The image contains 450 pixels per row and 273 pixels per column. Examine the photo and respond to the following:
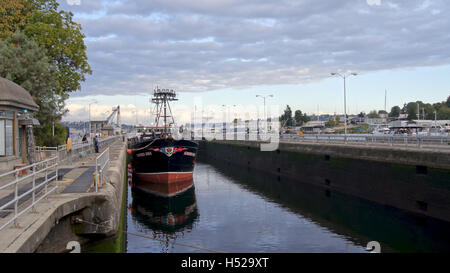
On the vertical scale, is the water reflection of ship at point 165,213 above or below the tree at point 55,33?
below

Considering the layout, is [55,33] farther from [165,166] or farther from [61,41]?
[165,166]

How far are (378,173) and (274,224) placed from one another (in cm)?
939

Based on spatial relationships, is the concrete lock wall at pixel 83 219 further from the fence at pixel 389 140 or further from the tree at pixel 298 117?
the tree at pixel 298 117

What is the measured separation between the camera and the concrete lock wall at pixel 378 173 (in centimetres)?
2184

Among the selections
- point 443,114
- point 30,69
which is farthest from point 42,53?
point 443,114

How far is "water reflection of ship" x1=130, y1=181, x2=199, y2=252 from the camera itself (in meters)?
21.8

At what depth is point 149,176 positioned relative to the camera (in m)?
37.4

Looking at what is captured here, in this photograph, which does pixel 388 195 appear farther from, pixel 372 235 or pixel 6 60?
pixel 6 60

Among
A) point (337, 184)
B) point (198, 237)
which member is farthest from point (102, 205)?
point (337, 184)

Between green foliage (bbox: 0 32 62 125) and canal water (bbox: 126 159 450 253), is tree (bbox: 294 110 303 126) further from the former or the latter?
green foliage (bbox: 0 32 62 125)

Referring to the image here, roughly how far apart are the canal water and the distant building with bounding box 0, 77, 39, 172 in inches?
279

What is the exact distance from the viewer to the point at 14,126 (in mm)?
19641

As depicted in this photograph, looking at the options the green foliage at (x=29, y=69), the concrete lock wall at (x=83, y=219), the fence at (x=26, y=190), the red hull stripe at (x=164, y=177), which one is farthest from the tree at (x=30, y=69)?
the concrete lock wall at (x=83, y=219)

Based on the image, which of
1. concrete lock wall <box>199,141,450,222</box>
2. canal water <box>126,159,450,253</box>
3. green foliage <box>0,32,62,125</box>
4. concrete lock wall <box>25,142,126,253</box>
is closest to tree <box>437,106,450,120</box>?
concrete lock wall <box>199,141,450,222</box>
